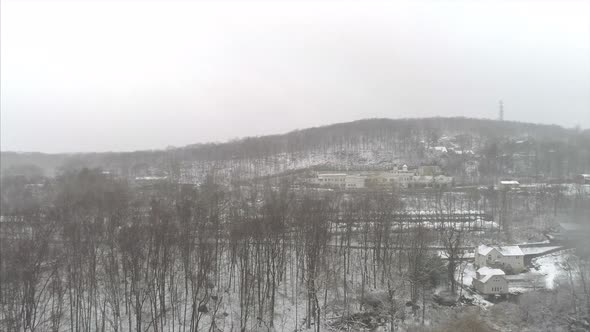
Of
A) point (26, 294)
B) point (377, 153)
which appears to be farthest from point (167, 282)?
point (377, 153)

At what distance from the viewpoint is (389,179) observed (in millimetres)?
50250

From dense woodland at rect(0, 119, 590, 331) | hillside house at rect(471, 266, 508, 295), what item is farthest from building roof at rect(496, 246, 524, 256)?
hillside house at rect(471, 266, 508, 295)

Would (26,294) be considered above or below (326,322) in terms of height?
above

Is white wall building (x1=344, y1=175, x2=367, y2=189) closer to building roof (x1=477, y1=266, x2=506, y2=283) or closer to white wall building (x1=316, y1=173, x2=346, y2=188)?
white wall building (x1=316, y1=173, x2=346, y2=188)

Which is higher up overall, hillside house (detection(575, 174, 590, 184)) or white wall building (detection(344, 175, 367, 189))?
hillside house (detection(575, 174, 590, 184))

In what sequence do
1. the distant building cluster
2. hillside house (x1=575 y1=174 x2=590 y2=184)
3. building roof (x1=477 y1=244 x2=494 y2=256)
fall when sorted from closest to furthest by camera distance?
building roof (x1=477 y1=244 x2=494 y2=256)
hillside house (x1=575 y1=174 x2=590 y2=184)
the distant building cluster

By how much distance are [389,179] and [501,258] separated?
2940 centimetres

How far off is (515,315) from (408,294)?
14.7 feet

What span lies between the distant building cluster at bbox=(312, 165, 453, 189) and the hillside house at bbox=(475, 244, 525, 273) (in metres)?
24.6

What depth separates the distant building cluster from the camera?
4788cm

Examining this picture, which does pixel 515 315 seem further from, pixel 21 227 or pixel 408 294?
pixel 21 227

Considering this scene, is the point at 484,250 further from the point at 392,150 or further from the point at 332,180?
the point at 392,150

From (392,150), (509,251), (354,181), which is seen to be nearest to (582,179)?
(354,181)

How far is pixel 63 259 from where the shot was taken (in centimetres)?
1389
